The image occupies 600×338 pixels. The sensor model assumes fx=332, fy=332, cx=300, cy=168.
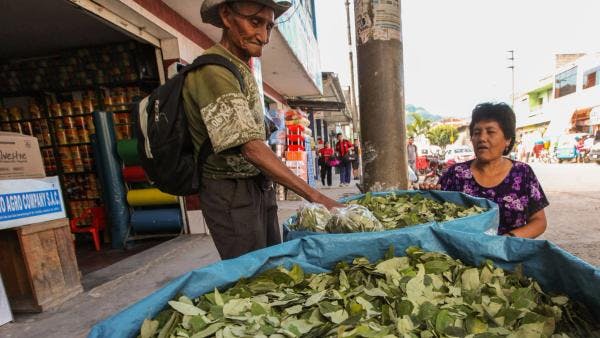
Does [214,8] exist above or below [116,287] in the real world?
above

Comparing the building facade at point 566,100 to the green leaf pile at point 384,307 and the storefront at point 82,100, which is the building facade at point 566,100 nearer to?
the storefront at point 82,100

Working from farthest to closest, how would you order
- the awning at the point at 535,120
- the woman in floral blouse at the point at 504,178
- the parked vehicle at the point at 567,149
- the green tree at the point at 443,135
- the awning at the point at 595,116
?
1. the green tree at the point at 443,135
2. the awning at the point at 535,120
3. the awning at the point at 595,116
4. the parked vehicle at the point at 567,149
5. the woman in floral blouse at the point at 504,178

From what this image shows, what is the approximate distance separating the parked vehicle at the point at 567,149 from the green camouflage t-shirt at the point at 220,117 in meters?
21.7

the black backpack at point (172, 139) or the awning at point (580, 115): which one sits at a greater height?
the black backpack at point (172, 139)

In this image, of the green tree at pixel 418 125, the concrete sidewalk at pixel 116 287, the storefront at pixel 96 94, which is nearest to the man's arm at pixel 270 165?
the concrete sidewalk at pixel 116 287

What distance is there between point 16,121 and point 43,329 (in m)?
4.12

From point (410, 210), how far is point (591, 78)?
27.6 meters

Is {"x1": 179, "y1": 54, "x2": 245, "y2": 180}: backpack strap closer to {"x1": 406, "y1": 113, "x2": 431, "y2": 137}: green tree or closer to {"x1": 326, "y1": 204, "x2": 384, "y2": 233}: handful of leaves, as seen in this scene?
{"x1": 326, "y1": 204, "x2": 384, "y2": 233}: handful of leaves

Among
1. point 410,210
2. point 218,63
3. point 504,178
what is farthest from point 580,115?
point 218,63

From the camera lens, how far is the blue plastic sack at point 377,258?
85 centimetres

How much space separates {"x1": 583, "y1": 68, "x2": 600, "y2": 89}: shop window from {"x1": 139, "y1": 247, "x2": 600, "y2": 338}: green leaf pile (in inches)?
1079

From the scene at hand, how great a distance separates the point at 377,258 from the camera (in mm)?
1173

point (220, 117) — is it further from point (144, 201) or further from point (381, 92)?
point (144, 201)

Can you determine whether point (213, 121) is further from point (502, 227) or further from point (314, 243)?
point (502, 227)
